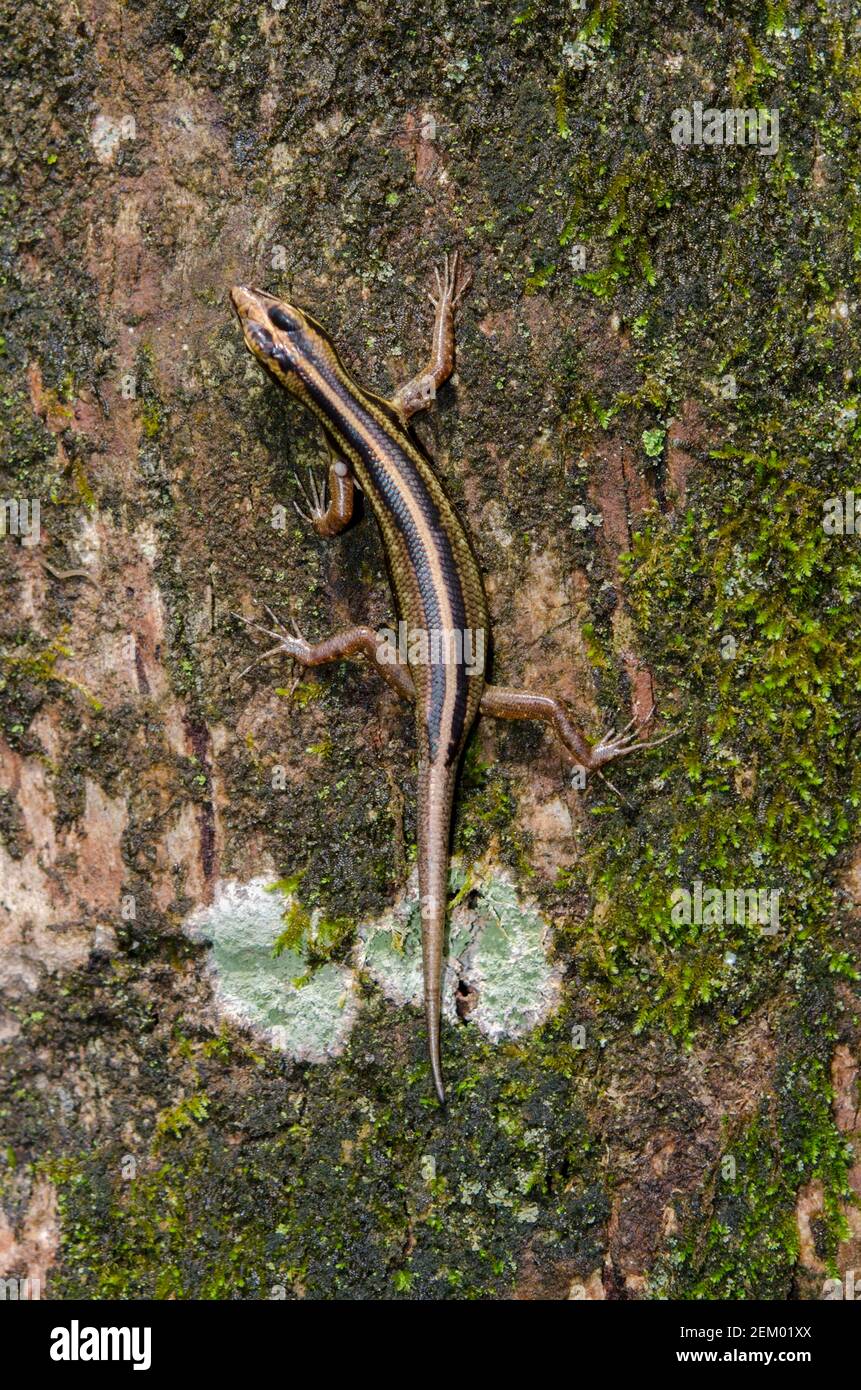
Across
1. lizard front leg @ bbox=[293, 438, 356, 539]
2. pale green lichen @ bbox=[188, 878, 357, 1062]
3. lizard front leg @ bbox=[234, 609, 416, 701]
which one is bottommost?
pale green lichen @ bbox=[188, 878, 357, 1062]

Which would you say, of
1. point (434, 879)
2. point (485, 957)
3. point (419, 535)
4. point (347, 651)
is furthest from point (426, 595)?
point (485, 957)

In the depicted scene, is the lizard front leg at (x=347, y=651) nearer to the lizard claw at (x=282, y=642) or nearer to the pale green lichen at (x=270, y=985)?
the lizard claw at (x=282, y=642)

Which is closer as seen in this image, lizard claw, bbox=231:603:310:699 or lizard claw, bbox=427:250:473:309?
lizard claw, bbox=427:250:473:309

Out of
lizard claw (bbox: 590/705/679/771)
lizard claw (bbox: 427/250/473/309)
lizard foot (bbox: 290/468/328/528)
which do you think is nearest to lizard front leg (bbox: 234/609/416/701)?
lizard foot (bbox: 290/468/328/528)

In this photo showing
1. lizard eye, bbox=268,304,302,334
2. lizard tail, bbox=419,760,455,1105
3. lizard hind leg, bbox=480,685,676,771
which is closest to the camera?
lizard eye, bbox=268,304,302,334

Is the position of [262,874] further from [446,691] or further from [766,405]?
[766,405]

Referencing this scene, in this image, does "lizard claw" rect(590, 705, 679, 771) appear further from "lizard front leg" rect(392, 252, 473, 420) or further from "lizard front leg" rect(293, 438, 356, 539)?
"lizard front leg" rect(392, 252, 473, 420)

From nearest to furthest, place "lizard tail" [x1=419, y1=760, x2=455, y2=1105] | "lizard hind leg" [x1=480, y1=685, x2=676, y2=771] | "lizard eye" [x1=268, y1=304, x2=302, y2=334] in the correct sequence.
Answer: "lizard eye" [x1=268, y1=304, x2=302, y2=334]
"lizard tail" [x1=419, y1=760, x2=455, y2=1105]
"lizard hind leg" [x1=480, y1=685, x2=676, y2=771]

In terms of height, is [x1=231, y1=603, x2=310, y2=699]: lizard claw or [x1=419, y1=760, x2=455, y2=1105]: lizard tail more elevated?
[x1=231, y1=603, x2=310, y2=699]: lizard claw
